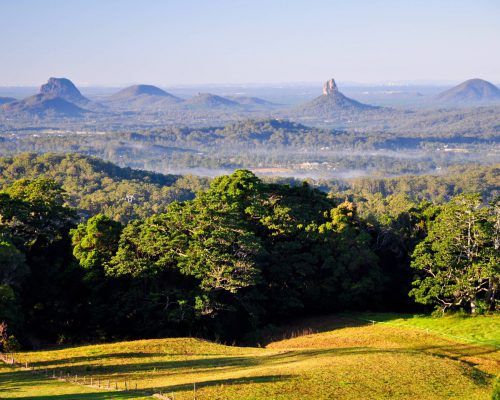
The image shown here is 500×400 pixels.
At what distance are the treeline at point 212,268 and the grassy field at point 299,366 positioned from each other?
3.82m

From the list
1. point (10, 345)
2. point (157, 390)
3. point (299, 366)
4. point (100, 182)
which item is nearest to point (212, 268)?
point (299, 366)

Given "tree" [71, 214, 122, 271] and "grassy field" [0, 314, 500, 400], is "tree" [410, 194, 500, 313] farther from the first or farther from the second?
"tree" [71, 214, 122, 271]

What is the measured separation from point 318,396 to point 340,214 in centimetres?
2320

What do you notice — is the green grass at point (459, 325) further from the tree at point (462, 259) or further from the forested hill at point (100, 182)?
the forested hill at point (100, 182)

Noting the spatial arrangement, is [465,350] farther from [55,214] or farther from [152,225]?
[55,214]

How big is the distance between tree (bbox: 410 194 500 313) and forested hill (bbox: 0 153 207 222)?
5513 cm

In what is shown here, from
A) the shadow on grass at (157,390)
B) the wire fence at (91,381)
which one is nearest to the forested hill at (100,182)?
the wire fence at (91,381)

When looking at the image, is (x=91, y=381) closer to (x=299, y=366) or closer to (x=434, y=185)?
(x=299, y=366)

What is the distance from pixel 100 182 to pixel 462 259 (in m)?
92.6

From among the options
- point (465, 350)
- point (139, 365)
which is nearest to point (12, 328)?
point (139, 365)

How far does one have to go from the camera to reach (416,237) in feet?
158

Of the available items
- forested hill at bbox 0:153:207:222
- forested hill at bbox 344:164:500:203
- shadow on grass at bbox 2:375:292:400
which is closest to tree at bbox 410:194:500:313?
shadow on grass at bbox 2:375:292:400

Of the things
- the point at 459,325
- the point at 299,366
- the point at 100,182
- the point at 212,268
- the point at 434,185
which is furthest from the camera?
the point at 434,185

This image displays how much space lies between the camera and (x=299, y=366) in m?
27.7
